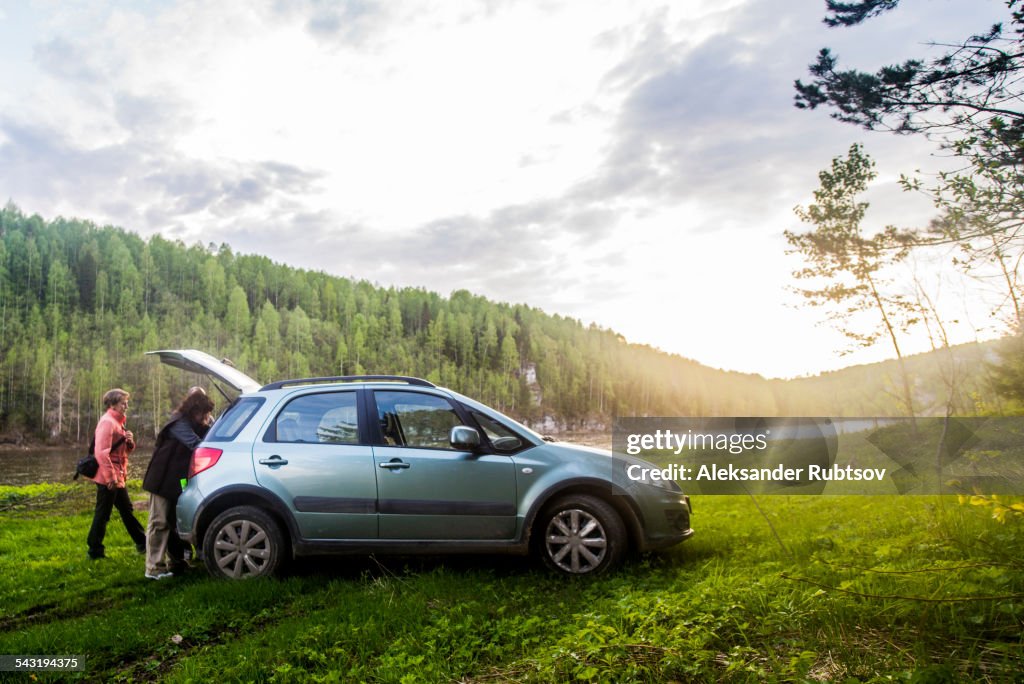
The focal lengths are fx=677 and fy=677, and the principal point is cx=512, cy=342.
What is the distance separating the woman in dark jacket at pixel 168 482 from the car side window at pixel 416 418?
7.57 ft

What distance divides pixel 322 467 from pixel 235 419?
1.13m

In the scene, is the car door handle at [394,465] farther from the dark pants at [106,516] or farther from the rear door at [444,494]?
the dark pants at [106,516]

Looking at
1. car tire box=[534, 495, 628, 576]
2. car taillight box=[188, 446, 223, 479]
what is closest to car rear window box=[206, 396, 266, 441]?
car taillight box=[188, 446, 223, 479]

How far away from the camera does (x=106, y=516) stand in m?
8.20

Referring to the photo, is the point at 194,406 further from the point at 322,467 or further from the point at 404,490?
the point at 404,490

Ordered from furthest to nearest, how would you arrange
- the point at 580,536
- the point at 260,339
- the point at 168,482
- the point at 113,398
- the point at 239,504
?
the point at 260,339 → the point at 113,398 → the point at 168,482 → the point at 239,504 → the point at 580,536

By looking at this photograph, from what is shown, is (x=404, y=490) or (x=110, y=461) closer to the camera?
(x=404, y=490)

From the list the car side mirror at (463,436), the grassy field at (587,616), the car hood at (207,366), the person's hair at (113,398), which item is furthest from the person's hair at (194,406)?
the car side mirror at (463,436)

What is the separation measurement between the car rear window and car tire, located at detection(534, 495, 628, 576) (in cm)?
306

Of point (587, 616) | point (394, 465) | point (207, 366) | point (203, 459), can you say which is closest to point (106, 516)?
point (207, 366)

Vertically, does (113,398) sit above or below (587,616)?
above

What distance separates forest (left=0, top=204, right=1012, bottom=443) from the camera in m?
92.8

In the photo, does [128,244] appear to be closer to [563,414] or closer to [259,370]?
[259,370]

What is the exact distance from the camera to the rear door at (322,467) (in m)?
6.34
